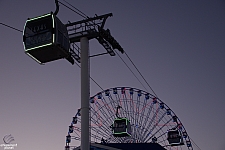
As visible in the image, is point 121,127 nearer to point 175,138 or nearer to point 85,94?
point 175,138

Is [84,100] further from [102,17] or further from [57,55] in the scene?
[102,17]

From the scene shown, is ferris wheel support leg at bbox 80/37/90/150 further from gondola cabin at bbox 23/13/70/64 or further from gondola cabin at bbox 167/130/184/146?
gondola cabin at bbox 167/130/184/146

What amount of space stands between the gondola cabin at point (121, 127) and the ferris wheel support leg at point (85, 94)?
814 inches

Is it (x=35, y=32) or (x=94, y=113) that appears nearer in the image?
(x=35, y=32)

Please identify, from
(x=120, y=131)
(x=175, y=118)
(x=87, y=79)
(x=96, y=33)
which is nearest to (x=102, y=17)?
(x=96, y=33)

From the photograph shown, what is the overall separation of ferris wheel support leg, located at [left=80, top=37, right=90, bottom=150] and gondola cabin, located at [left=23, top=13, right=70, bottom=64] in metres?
1.28

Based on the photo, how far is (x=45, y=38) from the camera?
11883 mm

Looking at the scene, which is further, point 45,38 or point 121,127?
point 121,127

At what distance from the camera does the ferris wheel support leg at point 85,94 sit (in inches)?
501

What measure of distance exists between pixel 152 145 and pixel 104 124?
6.49 m

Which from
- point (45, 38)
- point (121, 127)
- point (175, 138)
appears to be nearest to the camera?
point (45, 38)

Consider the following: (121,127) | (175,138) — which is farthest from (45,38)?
(175,138)

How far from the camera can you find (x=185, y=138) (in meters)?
40.8

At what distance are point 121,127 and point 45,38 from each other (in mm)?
23335
